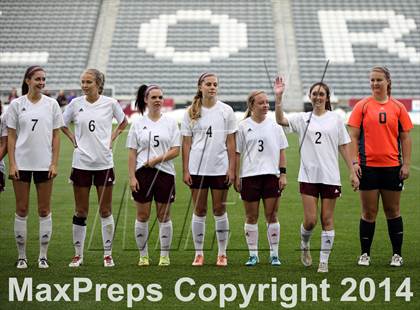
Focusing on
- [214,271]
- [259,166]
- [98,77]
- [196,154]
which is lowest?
[214,271]

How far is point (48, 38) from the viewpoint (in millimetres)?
47875

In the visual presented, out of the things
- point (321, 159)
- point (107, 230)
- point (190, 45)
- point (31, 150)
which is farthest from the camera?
point (190, 45)

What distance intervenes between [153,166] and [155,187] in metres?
0.19

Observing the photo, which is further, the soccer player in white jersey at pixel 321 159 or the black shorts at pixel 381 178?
the black shorts at pixel 381 178

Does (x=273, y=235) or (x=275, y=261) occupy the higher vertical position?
(x=273, y=235)

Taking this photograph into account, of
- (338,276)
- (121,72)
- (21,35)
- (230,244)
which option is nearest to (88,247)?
(230,244)

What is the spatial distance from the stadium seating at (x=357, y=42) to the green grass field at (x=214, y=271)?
31631 millimetres

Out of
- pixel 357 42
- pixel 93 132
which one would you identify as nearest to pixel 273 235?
pixel 93 132

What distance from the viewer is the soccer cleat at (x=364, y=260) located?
8.75 m

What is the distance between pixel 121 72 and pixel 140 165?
120ft

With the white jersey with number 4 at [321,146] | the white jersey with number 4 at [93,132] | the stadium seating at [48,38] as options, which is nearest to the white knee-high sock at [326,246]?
the white jersey with number 4 at [321,146]

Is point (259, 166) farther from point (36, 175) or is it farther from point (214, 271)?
point (36, 175)

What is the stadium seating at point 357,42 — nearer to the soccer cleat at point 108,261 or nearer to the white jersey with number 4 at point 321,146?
the white jersey with number 4 at point 321,146

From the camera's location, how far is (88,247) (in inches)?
396
